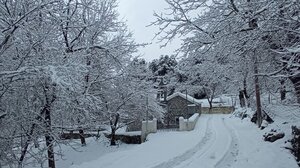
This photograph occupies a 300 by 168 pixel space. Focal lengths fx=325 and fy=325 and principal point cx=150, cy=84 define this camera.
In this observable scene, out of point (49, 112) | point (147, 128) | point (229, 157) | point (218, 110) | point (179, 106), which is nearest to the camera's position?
point (49, 112)

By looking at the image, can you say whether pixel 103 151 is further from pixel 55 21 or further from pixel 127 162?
pixel 55 21

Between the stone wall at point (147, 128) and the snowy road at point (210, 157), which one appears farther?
the stone wall at point (147, 128)

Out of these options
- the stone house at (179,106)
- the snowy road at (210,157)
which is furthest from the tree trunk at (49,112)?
the stone house at (179,106)

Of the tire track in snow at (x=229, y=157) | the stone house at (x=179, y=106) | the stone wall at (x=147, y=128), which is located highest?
the stone house at (x=179, y=106)

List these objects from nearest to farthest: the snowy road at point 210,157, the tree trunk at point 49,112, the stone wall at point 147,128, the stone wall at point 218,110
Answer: the tree trunk at point 49,112 < the snowy road at point 210,157 < the stone wall at point 147,128 < the stone wall at point 218,110

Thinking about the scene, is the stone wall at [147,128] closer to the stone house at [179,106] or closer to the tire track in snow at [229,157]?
the tire track in snow at [229,157]

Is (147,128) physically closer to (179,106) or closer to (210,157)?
(210,157)

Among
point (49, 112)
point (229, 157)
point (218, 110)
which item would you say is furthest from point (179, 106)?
point (49, 112)

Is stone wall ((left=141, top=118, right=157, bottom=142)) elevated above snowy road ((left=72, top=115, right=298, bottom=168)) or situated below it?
above

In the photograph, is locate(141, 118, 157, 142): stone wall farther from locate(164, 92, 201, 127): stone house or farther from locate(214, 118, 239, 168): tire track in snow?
locate(164, 92, 201, 127): stone house

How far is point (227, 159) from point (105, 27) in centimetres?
942

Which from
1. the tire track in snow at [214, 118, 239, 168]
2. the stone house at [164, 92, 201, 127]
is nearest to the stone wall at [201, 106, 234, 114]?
the stone house at [164, 92, 201, 127]

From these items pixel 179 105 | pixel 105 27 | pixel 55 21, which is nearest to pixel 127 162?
pixel 55 21

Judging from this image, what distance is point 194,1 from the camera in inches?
350
